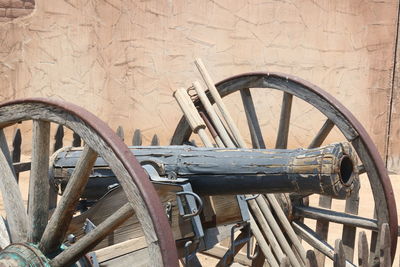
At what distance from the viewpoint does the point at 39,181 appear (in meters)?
2.91

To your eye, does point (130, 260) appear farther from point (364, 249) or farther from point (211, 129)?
point (211, 129)

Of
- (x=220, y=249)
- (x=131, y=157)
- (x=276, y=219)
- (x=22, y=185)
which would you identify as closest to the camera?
(x=131, y=157)

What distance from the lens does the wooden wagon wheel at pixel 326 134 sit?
3541 millimetres

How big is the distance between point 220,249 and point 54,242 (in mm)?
1998

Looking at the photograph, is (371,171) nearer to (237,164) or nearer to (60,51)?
(237,164)

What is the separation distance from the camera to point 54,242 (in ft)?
9.52

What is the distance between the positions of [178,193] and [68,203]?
0.49m

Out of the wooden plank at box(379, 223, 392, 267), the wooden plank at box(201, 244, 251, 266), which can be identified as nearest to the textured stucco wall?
the wooden plank at box(201, 244, 251, 266)

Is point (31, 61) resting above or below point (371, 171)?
above

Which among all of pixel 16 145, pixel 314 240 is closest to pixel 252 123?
pixel 314 240

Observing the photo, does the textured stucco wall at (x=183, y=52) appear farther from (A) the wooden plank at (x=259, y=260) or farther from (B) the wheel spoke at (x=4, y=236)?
(B) the wheel spoke at (x=4, y=236)

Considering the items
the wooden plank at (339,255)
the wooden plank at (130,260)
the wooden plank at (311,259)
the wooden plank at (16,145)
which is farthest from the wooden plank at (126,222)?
the wooden plank at (16,145)

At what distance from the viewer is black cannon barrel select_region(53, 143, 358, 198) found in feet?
9.54

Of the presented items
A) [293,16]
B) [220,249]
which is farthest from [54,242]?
[293,16]
